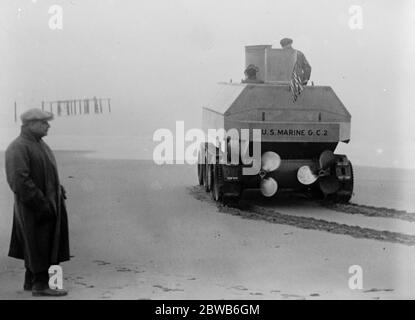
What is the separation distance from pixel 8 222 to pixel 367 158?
471 inches

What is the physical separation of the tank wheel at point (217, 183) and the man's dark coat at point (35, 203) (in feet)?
18.1

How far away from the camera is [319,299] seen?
6.70 m

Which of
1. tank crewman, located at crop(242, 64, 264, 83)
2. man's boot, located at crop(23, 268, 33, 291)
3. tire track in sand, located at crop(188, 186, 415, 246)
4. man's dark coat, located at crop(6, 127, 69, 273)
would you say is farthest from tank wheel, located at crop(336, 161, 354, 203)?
man's boot, located at crop(23, 268, 33, 291)

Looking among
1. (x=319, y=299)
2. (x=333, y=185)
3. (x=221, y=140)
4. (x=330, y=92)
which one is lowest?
(x=319, y=299)

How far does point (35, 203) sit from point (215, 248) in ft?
10.2

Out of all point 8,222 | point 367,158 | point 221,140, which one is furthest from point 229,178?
point 367,158

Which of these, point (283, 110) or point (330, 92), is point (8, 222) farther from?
point (330, 92)

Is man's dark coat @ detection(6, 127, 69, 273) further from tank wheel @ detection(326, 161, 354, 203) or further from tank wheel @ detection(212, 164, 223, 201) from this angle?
tank wheel @ detection(326, 161, 354, 203)

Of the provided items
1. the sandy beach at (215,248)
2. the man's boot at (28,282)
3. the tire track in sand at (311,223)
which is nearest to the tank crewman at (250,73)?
the sandy beach at (215,248)

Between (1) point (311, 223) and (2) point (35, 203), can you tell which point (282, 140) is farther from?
(2) point (35, 203)

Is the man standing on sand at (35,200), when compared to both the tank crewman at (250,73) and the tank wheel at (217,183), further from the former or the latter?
the tank crewman at (250,73)

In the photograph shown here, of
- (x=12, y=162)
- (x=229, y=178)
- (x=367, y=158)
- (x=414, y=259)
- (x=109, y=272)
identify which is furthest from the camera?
(x=367, y=158)

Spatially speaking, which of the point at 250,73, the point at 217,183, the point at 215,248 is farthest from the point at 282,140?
the point at 215,248

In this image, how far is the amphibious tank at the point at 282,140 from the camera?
12.0 meters
